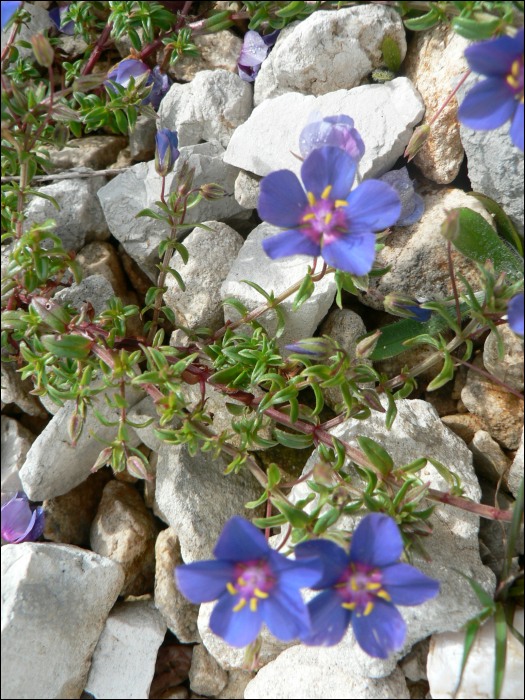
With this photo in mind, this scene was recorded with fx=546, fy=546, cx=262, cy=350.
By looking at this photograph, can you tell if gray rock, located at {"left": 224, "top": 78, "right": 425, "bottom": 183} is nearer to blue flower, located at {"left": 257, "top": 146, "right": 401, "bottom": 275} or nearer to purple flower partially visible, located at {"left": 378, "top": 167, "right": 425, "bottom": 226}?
purple flower partially visible, located at {"left": 378, "top": 167, "right": 425, "bottom": 226}

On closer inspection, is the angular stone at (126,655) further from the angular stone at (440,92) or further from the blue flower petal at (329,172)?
the angular stone at (440,92)

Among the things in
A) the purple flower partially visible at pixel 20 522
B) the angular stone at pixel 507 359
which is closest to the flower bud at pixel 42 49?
the purple flower partially visible at pixel 20 522

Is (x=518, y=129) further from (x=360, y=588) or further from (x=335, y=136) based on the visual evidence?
(x=360, y=588)

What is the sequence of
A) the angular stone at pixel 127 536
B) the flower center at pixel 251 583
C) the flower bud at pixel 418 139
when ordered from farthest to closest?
1. the angular stone at pixel 127 536
2. the flower bud at pixel 418 139
3. the flower center at pixel 251 583

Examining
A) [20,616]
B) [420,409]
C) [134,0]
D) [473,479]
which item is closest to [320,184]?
[420,409]

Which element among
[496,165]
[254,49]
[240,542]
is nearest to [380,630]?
[240,542]

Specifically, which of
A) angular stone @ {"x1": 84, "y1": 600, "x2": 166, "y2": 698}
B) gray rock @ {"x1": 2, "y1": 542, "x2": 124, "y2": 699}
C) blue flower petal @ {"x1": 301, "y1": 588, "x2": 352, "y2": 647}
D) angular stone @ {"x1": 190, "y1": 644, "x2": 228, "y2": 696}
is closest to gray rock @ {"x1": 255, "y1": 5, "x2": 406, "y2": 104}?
blue flower petal @ {"x1": 301, "y1": 588, "x2": 352, "y2": 647}
